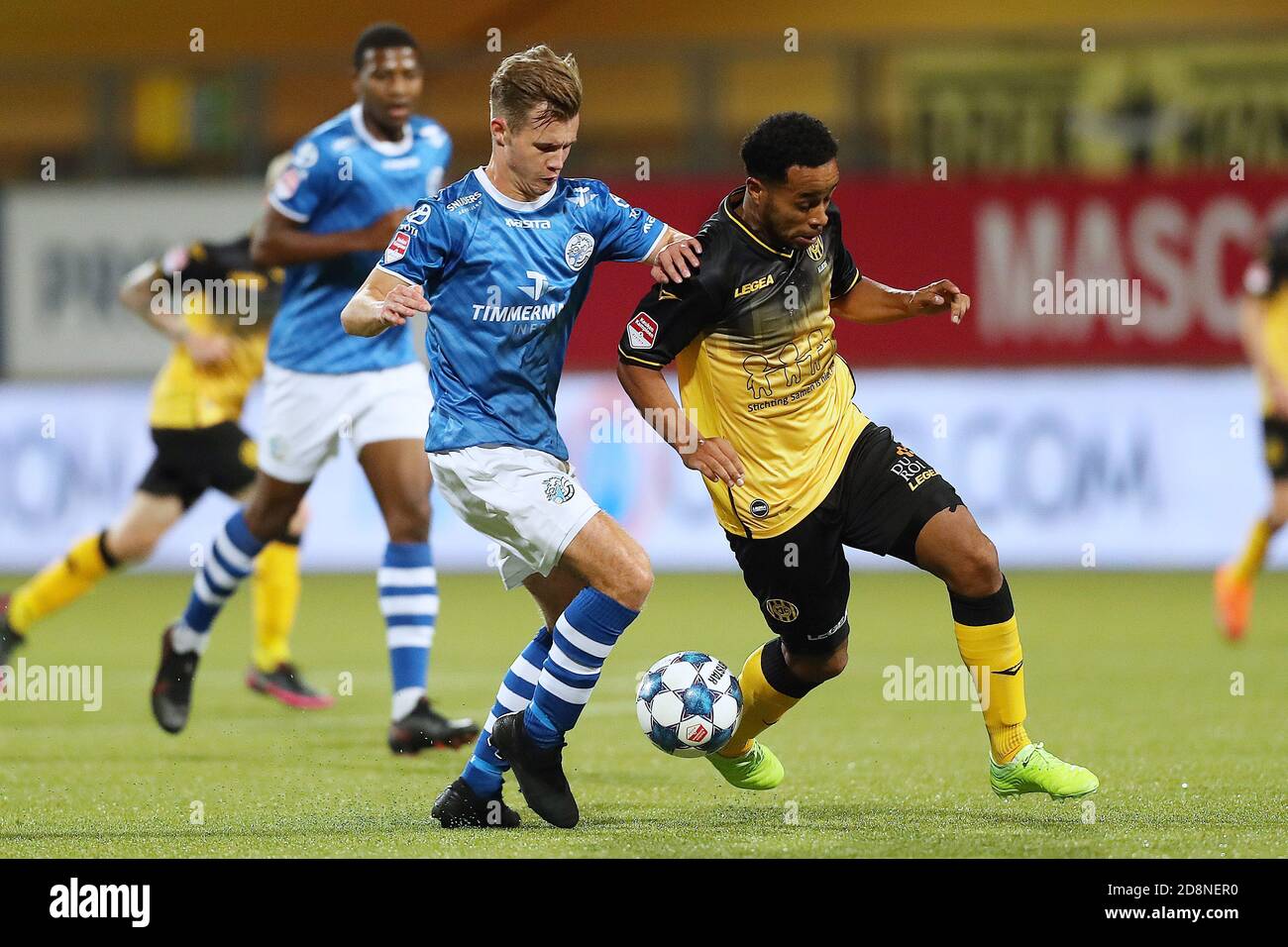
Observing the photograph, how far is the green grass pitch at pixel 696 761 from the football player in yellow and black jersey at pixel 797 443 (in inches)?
19.1

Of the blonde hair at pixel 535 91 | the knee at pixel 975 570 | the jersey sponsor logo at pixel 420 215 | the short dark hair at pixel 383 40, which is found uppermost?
the short dark hair at pixel 383 40

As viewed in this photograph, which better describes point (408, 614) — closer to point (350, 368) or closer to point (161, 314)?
point (350, 368)

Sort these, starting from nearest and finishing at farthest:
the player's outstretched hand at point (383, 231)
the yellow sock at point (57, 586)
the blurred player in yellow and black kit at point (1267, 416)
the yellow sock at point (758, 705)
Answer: the yellow sock at point (758, 705) → the player's outstretched hand at point (383, 231) → the yellow sock at point (57, 586) → the blurred player in yellow and black kit at point (1267, 416)

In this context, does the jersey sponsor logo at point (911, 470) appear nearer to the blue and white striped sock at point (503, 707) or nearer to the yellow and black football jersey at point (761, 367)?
the yellow and black football jersey at point (761, 367)

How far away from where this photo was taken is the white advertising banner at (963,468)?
12.9 meters

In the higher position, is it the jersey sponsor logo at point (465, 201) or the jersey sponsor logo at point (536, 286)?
the jersey sponsor logo at point (465, 201)

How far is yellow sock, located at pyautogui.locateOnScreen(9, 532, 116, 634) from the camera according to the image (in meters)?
8.22

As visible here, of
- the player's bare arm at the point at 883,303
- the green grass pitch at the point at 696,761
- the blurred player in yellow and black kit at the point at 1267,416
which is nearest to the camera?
the green grass pitch at the point at 696,761

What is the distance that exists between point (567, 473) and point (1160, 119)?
10887 mm

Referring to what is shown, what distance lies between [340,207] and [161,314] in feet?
5.59

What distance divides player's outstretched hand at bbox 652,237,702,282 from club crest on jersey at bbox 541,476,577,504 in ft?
1.97

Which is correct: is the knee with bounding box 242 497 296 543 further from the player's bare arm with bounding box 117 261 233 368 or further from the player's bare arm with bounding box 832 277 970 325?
the player's bare arm with bounding box 832 277 970 325

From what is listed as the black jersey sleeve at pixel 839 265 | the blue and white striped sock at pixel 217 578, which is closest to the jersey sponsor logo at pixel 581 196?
the black jersey sleeve at pixel 839 265
